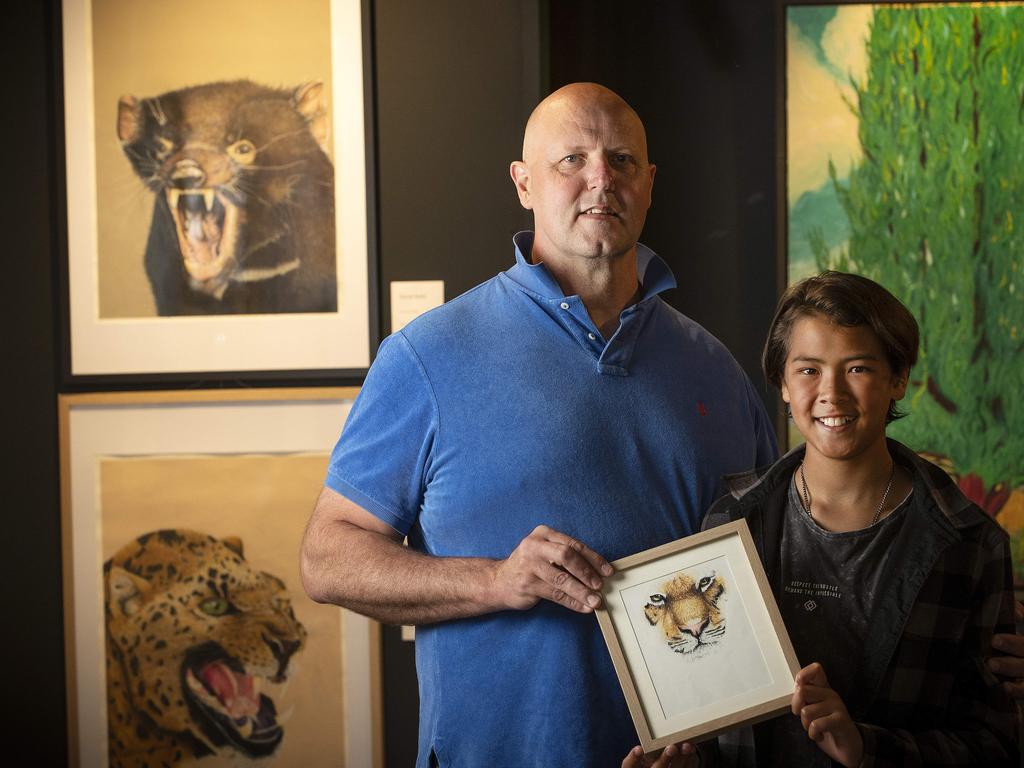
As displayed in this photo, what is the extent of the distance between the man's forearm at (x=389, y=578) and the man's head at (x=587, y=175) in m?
0.62

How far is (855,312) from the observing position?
1.49 m


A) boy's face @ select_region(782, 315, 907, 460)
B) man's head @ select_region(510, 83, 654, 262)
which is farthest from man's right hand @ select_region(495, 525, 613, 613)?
man's head @ select_region(510, 83, 654, 262)

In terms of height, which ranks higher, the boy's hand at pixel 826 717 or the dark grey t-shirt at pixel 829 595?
the dark grey t-shirt at pixel 829 595

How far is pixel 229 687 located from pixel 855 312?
1.92 m

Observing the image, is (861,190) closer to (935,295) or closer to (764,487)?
(935,295)

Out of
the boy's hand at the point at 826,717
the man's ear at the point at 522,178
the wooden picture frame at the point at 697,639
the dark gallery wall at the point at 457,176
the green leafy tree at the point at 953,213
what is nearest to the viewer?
the boy's hand at the point at 826,717

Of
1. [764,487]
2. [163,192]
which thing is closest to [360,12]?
[163,192]

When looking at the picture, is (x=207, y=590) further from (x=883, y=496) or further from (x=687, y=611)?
(x=883, y=496)

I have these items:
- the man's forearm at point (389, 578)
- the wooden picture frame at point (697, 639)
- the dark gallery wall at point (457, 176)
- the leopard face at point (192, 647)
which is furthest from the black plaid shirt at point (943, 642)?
the leopard face at point (192, 647)

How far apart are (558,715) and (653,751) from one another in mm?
215

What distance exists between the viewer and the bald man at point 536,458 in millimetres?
1661

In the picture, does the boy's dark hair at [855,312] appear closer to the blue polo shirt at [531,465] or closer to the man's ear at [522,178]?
the blue polo shirt at [531,465]

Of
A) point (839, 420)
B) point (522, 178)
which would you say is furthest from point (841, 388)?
point (522, 178)

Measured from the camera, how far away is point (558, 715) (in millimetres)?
1641
